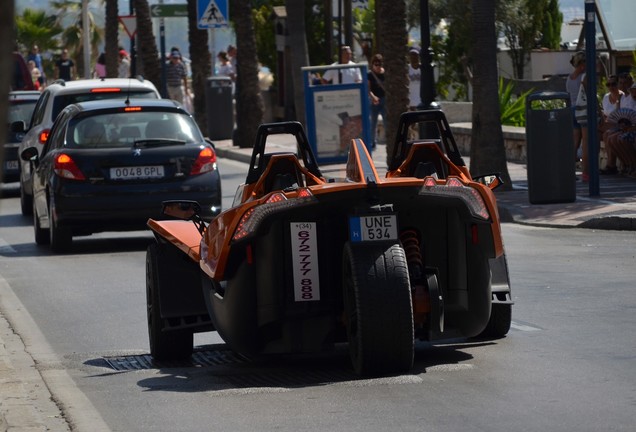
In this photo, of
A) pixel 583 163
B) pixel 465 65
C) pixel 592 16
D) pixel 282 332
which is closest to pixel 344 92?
pixel 583 163

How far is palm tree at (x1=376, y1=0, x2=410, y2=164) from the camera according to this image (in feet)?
84.1

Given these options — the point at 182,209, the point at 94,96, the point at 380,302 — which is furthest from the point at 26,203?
the point at 380,302

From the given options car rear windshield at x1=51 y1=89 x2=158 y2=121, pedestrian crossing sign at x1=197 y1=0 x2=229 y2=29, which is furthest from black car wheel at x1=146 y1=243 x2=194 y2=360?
pedestrian crossing sign at x1=197 y1=0 x2=229 y2=29

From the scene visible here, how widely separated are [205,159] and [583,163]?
7.22 meters

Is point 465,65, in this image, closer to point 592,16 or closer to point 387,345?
point 592,16

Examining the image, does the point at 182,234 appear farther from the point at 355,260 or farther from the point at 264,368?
the point at 355,260

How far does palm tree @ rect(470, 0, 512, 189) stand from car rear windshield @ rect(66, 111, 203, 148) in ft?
19.0

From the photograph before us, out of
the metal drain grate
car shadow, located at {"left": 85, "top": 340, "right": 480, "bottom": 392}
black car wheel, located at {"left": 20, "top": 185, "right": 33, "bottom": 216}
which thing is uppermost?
car shadow, located at {"left": 85, "top": 340, "right": 480, "bottom": 392}

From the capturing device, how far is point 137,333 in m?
11.1

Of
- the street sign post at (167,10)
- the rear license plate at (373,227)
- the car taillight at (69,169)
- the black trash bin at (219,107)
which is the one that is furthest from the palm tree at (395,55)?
the rear license plate at (373,227)

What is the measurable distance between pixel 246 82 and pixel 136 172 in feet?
59.0

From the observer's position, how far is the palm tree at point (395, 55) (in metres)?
25.6

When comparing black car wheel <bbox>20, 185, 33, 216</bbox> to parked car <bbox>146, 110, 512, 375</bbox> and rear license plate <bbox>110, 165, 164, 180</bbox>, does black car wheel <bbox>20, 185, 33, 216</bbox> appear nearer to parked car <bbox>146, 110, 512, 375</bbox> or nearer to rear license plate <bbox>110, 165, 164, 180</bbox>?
rear license plate <bbox>110, 165, 164, 180</bbox>

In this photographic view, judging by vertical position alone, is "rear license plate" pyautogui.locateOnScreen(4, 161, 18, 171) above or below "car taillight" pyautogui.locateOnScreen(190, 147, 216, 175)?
below
